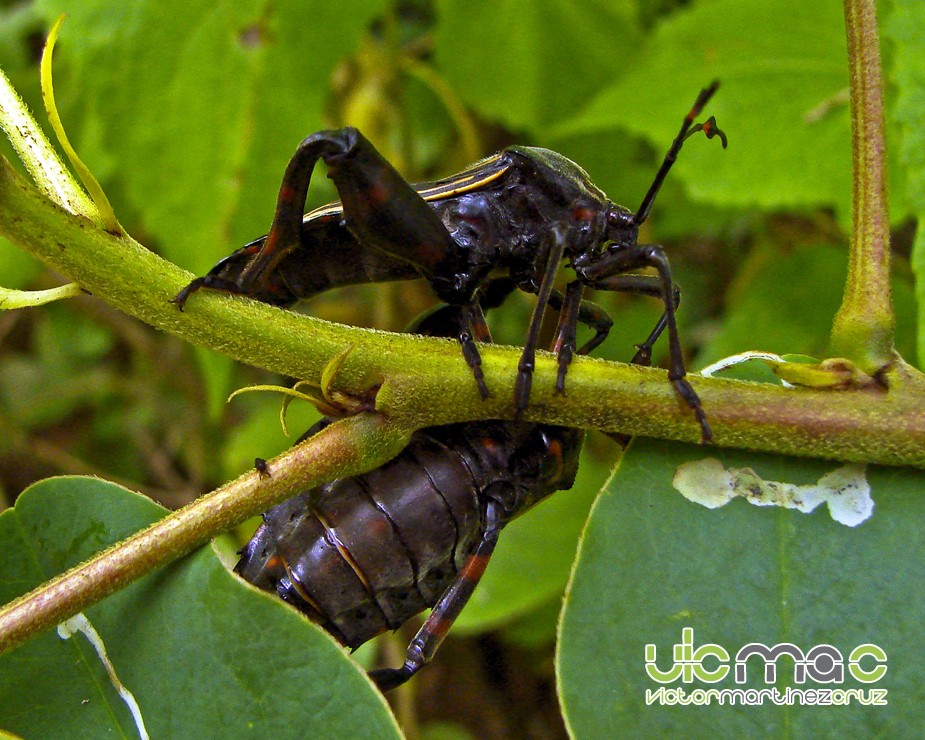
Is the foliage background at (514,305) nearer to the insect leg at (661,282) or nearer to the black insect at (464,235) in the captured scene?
the insect leg at (661,282)

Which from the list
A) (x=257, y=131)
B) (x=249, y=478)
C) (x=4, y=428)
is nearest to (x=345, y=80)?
(x=257, y=131)

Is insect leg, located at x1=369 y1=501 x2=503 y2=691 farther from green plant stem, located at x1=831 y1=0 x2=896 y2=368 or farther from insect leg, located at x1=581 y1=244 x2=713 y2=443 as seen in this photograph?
green plant stem, located at x1=831 y1=0 x2=896 y2=368

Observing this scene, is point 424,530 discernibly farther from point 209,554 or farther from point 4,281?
point 4,281

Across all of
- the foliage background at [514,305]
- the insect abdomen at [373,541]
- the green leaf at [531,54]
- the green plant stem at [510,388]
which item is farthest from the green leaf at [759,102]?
the insect abdomen at [373,541]

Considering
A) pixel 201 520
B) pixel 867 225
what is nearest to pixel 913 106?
pixel 867 225

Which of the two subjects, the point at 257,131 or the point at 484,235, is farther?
the point at 257,131

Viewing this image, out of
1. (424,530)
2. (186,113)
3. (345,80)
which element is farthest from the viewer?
(345,80)

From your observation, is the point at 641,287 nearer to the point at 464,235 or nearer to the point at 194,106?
the point at 464,235
